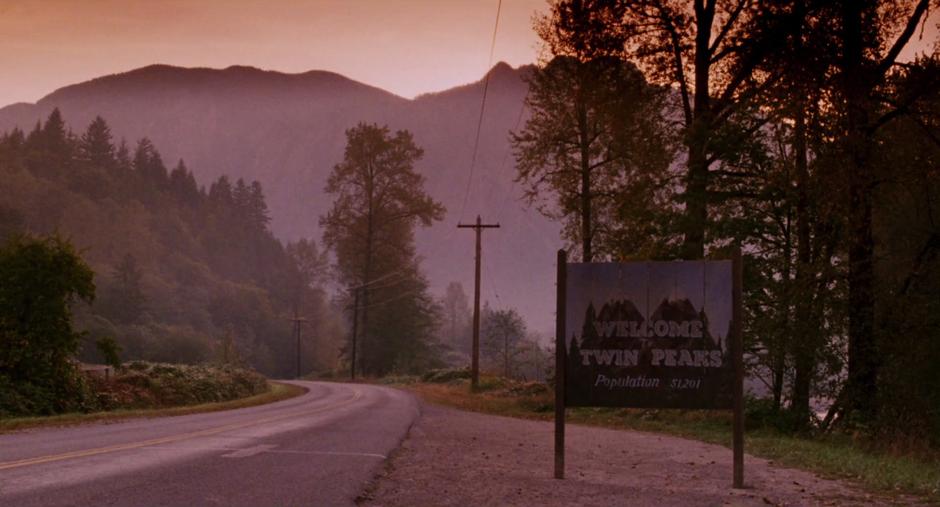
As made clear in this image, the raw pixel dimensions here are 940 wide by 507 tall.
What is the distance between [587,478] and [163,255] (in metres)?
139

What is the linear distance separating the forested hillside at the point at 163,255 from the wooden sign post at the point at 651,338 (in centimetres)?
7072

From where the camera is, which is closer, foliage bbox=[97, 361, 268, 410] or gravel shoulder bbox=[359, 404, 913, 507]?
gravel shoulder bbox=[359, 404, 913, 507]

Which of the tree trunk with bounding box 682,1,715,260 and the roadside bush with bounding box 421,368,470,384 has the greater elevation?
the tree trunk with bounding box 682,1,715,260

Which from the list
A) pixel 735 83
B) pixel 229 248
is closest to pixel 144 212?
pixel 229 248

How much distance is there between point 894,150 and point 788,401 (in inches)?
274

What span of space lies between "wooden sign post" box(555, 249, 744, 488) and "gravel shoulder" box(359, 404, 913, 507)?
71 centimetres

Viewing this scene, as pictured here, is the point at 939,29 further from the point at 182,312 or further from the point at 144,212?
the point at 144,212

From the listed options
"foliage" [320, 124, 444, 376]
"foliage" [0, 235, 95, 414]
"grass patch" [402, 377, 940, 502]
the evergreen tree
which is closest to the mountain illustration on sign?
"grass patch" [402, 377, 940, 502]

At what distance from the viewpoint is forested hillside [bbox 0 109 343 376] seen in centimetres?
10500

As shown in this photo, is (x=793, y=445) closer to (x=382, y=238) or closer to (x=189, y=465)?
(x=189, y=465)

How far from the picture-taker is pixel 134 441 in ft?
47.6

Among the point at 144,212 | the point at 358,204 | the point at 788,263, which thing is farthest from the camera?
the point at 144,212

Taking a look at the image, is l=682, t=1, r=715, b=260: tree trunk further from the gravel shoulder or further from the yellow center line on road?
the yellow center line on road

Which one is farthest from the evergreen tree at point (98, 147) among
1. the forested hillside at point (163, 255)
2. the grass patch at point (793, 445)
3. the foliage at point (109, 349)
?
the grass patch at point (793, 445)
